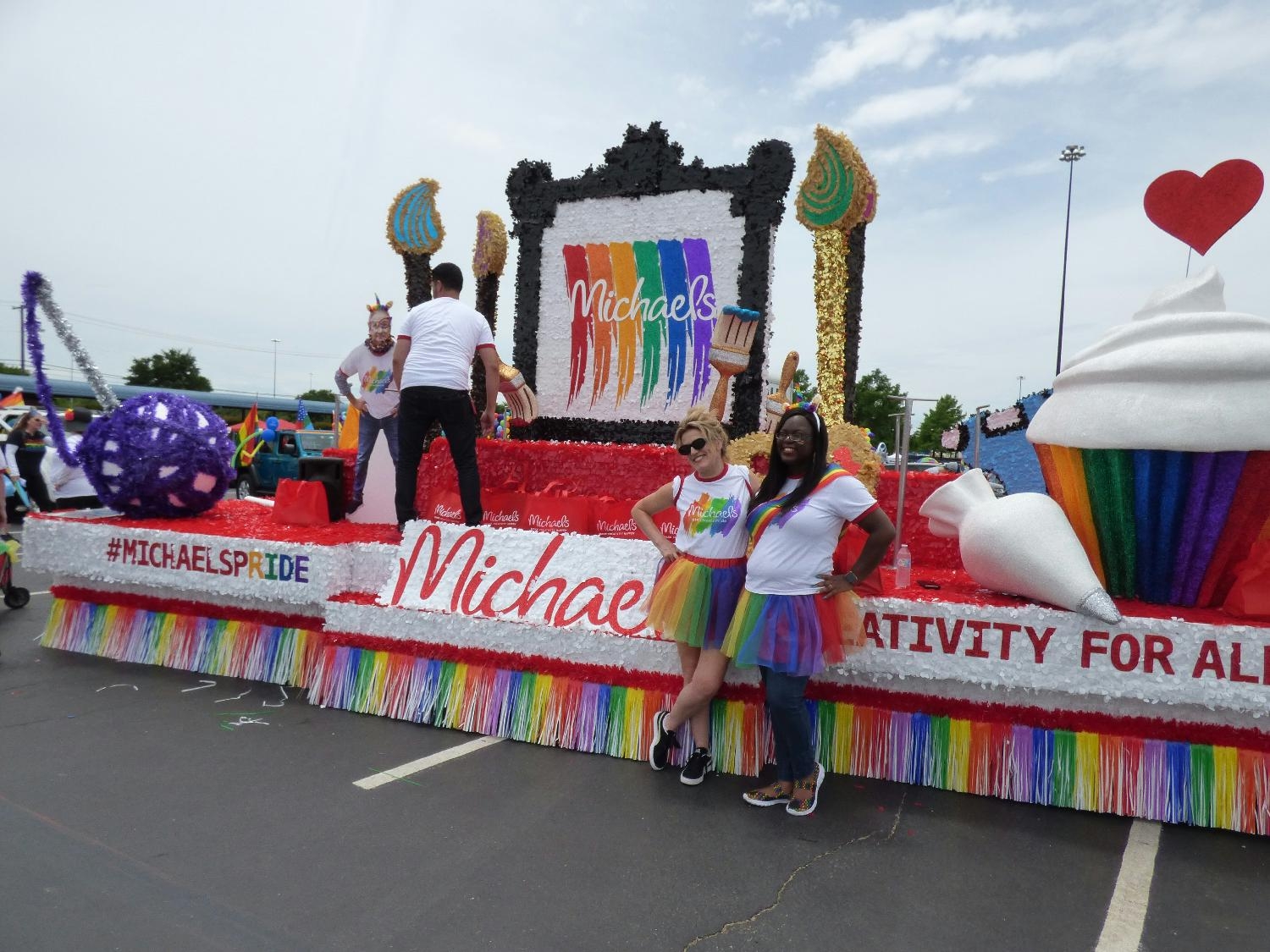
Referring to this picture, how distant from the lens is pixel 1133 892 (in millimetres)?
2408

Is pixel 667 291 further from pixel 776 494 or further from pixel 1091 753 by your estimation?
pixel 1091 753

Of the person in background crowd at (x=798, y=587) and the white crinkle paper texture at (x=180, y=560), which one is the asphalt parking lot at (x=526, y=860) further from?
the white crinkle paper texture at (x=180, y=560)

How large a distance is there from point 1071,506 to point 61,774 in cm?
402

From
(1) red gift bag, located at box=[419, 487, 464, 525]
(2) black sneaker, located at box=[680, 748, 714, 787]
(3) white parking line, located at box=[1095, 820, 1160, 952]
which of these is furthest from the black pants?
(3) white parking line, located at box=[1095, 820, 1160, 952]

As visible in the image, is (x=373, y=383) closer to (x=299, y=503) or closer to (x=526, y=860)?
(x=299, y=503)

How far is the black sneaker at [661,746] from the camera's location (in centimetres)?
317

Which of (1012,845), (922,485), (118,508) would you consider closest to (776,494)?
(1012,845)

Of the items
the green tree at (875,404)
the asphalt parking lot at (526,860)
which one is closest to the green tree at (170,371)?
the green tree at (875,404)

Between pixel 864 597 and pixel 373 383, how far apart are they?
370 cm

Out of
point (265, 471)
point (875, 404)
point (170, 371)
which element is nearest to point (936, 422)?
point (875, 404)

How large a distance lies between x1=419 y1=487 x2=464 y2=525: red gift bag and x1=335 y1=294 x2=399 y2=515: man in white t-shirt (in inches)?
23.1

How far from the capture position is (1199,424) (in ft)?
9.14

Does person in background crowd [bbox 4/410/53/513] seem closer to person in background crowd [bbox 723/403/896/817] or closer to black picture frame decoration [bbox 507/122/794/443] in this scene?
black picture frame decoration [bbox 507/122/794/443]

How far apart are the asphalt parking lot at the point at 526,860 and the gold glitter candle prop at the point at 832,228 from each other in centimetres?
323
